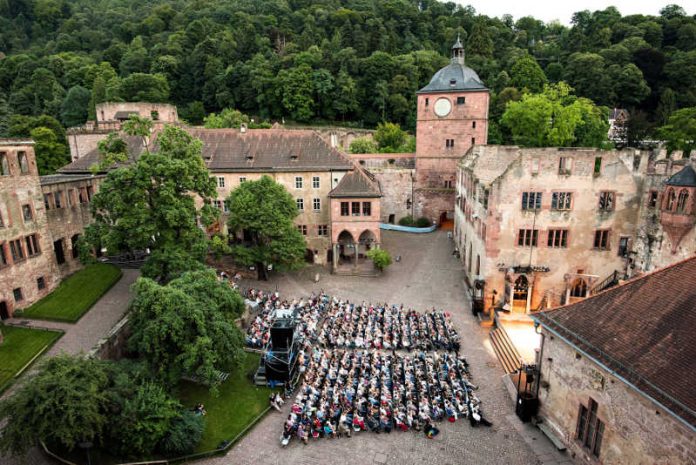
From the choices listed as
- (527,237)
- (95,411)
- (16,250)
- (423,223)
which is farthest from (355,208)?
(95,411)

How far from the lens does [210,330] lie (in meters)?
21.0

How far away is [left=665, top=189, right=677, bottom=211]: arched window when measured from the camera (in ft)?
84.0

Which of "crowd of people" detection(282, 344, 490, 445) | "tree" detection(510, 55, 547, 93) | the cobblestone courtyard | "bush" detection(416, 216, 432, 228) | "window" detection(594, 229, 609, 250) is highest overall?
"tree" detection(510, 55, 547, 93)

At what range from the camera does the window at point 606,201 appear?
3003 centimetres

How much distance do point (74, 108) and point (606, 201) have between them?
95.5 metres

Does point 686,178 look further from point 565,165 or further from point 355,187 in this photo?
point 355,187

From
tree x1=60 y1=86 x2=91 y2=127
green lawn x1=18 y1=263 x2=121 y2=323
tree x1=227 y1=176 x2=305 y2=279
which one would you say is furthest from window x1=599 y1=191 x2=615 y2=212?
tree x1=60 y1=86 x2=91 y2=127

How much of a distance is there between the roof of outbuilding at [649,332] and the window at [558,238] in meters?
13.6

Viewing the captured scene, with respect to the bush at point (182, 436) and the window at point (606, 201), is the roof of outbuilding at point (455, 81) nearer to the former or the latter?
the window at point (606, 201)

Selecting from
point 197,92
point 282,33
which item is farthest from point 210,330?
point 282,33

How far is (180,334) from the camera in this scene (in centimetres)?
1998

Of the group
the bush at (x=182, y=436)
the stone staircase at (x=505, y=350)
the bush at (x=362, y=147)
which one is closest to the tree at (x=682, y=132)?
the bush at (x=362, y=147)

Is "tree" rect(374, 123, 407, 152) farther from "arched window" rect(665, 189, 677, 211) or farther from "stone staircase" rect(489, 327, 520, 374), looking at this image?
"arched window" rect(665, 189, 677, 211)

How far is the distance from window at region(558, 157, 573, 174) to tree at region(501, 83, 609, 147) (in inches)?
1084
